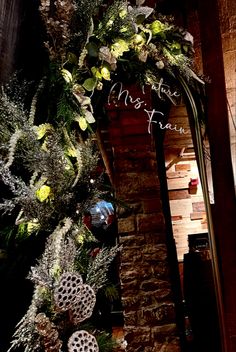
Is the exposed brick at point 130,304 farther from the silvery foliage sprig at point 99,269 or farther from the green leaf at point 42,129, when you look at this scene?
the green leaf at point 42,129

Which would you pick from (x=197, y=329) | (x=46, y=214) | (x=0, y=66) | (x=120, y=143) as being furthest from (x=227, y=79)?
(x=197, y=329)

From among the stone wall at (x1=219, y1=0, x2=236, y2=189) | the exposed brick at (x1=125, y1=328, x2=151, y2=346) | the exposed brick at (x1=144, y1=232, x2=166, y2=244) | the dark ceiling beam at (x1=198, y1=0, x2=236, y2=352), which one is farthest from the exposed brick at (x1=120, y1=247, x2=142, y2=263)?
the stone wall at (x1=219, y1=0, x2=236, y2=189)

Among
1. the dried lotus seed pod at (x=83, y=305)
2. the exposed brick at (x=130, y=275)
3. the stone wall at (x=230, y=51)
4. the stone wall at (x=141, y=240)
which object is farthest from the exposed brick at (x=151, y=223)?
the dried lotus seed pod at (x=83, y=305)

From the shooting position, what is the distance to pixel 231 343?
2.43m

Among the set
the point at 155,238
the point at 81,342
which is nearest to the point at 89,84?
the point at 81,342

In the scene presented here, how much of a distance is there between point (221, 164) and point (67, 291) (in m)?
1.73

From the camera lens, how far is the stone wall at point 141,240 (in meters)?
2.73

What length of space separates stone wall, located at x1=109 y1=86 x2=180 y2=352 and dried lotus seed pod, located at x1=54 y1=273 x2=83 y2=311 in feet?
4.90

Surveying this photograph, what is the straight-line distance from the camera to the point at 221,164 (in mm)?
2578

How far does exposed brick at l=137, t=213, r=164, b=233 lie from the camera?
284 cm

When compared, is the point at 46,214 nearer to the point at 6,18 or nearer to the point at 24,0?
the point at 6,18

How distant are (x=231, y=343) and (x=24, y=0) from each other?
235cm

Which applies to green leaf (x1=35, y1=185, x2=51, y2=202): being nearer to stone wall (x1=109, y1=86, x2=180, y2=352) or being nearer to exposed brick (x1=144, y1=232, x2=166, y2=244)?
stone wall (x1=109, y1=86, x2=180, y2=352)

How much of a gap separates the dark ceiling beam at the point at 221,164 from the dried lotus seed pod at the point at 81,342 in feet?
4.96
